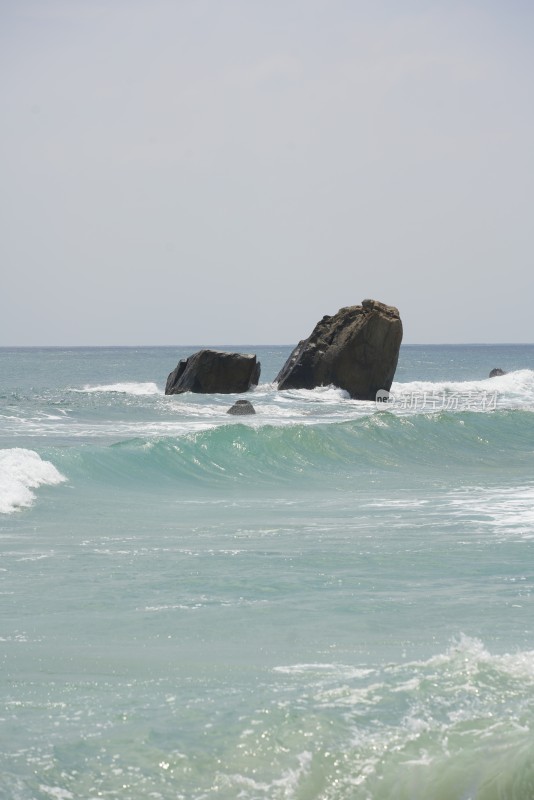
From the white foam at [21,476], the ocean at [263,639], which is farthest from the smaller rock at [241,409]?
the ocean at [263,639]

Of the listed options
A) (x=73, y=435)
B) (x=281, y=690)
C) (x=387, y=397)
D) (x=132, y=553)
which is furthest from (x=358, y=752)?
(x=387, y=397)

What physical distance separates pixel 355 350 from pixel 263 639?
28355mm

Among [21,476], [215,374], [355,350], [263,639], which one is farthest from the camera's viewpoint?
[215,374]

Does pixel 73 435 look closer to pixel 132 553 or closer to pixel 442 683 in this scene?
pixel 132 553

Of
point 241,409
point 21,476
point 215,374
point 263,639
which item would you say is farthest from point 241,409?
point 263,639

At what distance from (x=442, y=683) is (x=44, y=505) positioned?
28.6ft

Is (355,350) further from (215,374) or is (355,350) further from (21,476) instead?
(21,476)

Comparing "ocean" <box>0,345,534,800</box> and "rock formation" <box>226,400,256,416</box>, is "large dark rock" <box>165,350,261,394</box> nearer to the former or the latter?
"rock formation" <box>226,400,256,416</box>

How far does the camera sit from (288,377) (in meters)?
37.6

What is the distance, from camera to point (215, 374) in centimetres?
3688

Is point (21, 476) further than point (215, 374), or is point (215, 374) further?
point (215, 374)

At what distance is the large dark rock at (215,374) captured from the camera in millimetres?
36719

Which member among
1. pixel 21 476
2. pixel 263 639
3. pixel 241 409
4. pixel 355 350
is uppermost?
pixel 355 350

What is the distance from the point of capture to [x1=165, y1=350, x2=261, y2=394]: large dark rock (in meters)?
36.7
